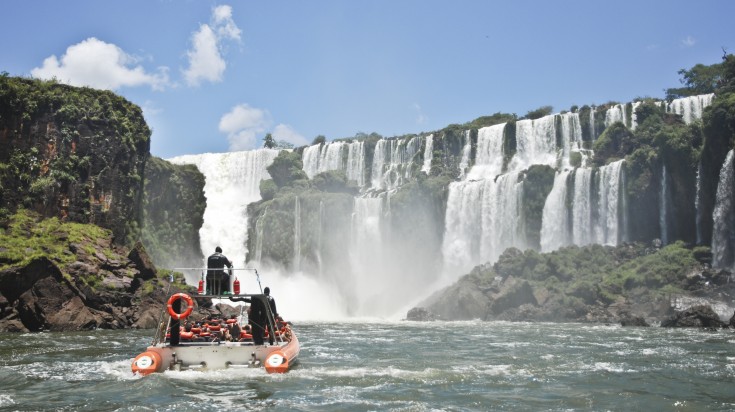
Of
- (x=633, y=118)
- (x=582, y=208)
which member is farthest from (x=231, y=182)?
(x=633, y=118)

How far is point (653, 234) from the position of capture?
2084 inches

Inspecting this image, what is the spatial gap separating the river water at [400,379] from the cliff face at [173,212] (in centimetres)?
3033

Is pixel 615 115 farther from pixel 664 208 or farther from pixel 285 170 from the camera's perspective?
pixel 285 170

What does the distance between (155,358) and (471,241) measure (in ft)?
157

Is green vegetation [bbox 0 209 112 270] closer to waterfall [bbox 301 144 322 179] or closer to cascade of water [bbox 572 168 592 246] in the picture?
cascade of water [bbox 572 168 592 246]

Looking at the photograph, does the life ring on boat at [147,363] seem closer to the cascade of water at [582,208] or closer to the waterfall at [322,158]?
the cascade of water at [582,208]

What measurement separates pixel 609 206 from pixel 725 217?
10.6 m

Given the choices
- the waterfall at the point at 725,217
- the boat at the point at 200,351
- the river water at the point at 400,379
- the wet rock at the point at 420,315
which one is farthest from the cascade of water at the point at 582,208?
the boat at the point at 200,351

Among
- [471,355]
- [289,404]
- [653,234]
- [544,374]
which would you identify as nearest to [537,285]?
[653,234]

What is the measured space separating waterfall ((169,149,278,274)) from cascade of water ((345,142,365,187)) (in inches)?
386

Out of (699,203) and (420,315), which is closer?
(420,315)

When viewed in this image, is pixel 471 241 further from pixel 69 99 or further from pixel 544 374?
pixel 544 374

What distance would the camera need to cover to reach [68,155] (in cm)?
4300

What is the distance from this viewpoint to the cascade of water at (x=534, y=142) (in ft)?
225
